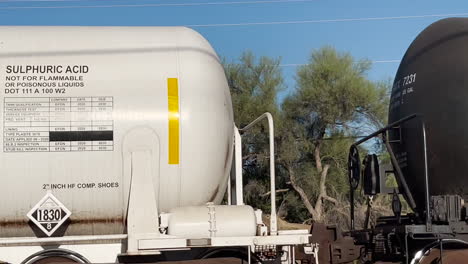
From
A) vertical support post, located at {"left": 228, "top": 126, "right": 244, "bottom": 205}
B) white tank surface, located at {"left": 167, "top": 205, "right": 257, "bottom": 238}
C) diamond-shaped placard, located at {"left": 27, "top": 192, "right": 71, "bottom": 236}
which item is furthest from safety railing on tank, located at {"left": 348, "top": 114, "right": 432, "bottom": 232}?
diamond-shaped placard, located at {"left": 27, "top": 192, "right": 71, "bottom": 236}

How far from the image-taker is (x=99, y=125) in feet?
21.4

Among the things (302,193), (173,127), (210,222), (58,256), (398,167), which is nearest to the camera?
(210,222)

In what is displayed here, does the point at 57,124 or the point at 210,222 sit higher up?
the point at 57,124

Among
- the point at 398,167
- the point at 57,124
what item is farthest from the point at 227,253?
the point at 398,167

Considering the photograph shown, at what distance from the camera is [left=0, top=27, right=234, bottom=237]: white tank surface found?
6461mm

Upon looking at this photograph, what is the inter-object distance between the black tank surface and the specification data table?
3941 millimetres

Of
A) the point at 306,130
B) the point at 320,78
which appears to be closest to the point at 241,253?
the point at 306,130

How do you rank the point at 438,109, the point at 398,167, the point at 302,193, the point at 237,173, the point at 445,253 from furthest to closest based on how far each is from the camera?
the point at 302,193, the point at 398,167, the point at 438,109, the point at 237,173, the point at 445,253

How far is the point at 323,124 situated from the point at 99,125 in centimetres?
1864

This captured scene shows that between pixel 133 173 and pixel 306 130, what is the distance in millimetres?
18299

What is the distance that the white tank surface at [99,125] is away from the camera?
21.2ft

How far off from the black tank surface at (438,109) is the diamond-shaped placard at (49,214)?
Answer: 14.4 ft

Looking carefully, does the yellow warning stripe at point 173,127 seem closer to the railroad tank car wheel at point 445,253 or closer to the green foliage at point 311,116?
the railroad tank car wheel at point 445,253

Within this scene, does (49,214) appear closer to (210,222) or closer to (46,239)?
(46,239)
